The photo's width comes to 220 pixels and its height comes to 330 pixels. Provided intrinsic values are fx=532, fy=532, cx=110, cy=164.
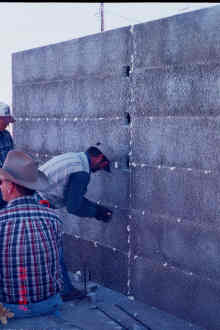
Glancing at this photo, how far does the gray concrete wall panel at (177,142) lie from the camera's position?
4.52 meters

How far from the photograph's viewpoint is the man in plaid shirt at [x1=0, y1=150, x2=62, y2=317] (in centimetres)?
363

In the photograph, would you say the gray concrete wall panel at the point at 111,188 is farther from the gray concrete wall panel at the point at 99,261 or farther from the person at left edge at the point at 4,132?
the person at left edge at the point at 4,132

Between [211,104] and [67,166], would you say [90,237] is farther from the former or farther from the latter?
[211,104]

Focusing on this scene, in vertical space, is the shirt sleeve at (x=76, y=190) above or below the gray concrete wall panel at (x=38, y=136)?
below

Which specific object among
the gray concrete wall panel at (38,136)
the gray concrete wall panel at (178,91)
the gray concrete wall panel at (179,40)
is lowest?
the gray concrete wall panel at (38,136)

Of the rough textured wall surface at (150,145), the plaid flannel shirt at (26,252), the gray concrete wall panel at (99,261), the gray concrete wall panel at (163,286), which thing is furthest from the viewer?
the gray concrete wall panel at (99,261)

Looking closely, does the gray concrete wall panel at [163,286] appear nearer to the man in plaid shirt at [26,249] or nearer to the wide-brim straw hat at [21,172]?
the man in plaid shirt at [26,249]

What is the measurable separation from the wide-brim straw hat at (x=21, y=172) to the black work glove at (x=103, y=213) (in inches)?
63.9

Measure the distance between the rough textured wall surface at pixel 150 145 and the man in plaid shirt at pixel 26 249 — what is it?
144 cm

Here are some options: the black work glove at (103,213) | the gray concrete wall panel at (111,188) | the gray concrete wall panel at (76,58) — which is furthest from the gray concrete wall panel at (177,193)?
the gray concrete wall panel at (76,58)

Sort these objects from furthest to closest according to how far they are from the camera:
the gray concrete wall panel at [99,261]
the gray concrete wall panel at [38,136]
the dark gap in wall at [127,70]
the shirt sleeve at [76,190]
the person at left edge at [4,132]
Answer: the gray concrete wall panel at [38,136]
the person at left edge at [4,132]
the gray concrete wall panel at [99,261]
the dark gap in wall at [127,70]
the shirt sleeve at [76,190]

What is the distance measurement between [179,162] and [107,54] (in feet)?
5.31

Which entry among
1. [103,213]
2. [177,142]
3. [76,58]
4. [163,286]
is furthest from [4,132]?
[163,286]

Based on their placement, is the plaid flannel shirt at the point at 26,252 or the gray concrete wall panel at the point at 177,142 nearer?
the plaid flannel shirt at the point at 26,252
